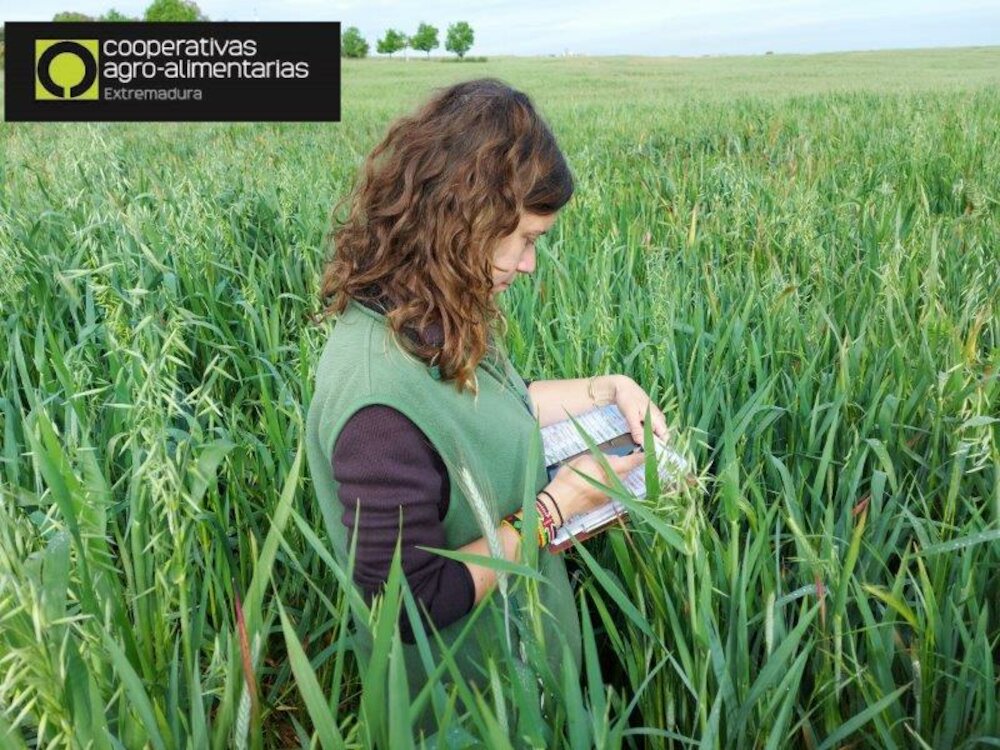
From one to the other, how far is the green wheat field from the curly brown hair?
9.0 inches

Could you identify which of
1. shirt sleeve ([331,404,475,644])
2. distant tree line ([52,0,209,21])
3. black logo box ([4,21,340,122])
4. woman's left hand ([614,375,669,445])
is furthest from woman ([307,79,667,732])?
distant tree line ([52,0,209,21])

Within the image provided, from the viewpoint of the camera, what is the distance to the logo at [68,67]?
8430 mm

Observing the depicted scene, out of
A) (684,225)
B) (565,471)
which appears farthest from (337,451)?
(684,225)

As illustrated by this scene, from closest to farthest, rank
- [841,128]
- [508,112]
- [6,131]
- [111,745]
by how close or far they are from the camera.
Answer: [111,745]
[508,112]
[841,128]
[6,131]

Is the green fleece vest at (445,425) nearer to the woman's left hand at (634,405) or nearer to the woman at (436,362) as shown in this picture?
the woman at (436,362)

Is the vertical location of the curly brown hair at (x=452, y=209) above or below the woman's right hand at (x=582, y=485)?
above

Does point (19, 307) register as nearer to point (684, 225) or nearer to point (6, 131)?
point (684, 225)

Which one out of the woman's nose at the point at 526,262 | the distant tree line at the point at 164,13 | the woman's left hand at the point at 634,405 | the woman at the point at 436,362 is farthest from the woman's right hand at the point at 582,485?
the distant tree line at the point at 164,13

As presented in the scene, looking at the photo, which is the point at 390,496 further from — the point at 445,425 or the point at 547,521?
the point at 547,521

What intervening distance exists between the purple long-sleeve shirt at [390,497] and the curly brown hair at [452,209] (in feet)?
0.35

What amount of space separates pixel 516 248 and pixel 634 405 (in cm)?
37

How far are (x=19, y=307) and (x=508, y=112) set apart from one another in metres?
1.57

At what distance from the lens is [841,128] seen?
17.6ft

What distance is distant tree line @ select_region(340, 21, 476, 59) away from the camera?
56062 mm
